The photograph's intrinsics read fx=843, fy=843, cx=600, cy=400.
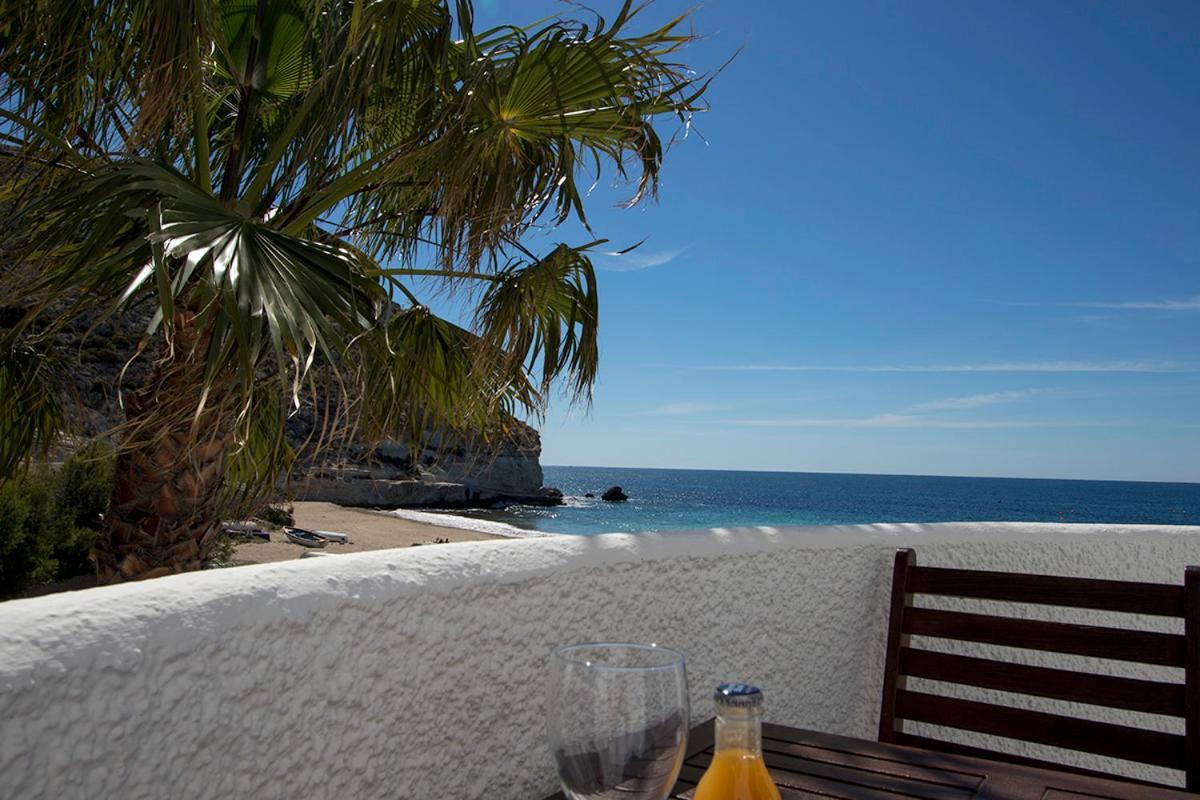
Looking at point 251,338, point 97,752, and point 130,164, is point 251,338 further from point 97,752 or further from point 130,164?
point 97,752

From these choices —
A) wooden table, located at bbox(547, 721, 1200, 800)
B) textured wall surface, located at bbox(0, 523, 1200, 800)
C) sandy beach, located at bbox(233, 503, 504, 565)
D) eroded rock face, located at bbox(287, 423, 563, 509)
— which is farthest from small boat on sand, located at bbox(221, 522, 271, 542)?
wooden table, located at bbox(547, 721, 1200, 800)

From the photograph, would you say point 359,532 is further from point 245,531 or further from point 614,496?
point 614,496

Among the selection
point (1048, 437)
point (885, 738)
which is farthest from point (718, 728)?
point (1048, 437)

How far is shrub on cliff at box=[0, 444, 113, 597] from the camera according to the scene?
7938 mm

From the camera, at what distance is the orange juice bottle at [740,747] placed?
2.46 ft

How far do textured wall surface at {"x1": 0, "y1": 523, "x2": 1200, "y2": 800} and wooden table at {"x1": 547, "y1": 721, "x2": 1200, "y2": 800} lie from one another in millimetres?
316

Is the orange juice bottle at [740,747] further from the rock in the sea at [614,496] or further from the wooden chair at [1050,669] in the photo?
A: the rock in the sea at [614,496]

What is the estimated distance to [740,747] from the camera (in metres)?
0.76

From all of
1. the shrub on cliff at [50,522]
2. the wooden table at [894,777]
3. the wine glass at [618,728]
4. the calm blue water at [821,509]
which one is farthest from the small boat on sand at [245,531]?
the calm blue water at [821,509]

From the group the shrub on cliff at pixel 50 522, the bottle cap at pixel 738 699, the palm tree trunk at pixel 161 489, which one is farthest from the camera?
the shrub on cliff at pixel 50 522

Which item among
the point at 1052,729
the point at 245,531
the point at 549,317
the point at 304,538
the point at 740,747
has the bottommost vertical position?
the point at 304,538

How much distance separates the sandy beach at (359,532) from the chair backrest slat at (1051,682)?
574 inches

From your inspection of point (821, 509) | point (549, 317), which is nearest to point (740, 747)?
point (549, 317)

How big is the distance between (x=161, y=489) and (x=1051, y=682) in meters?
3.26
